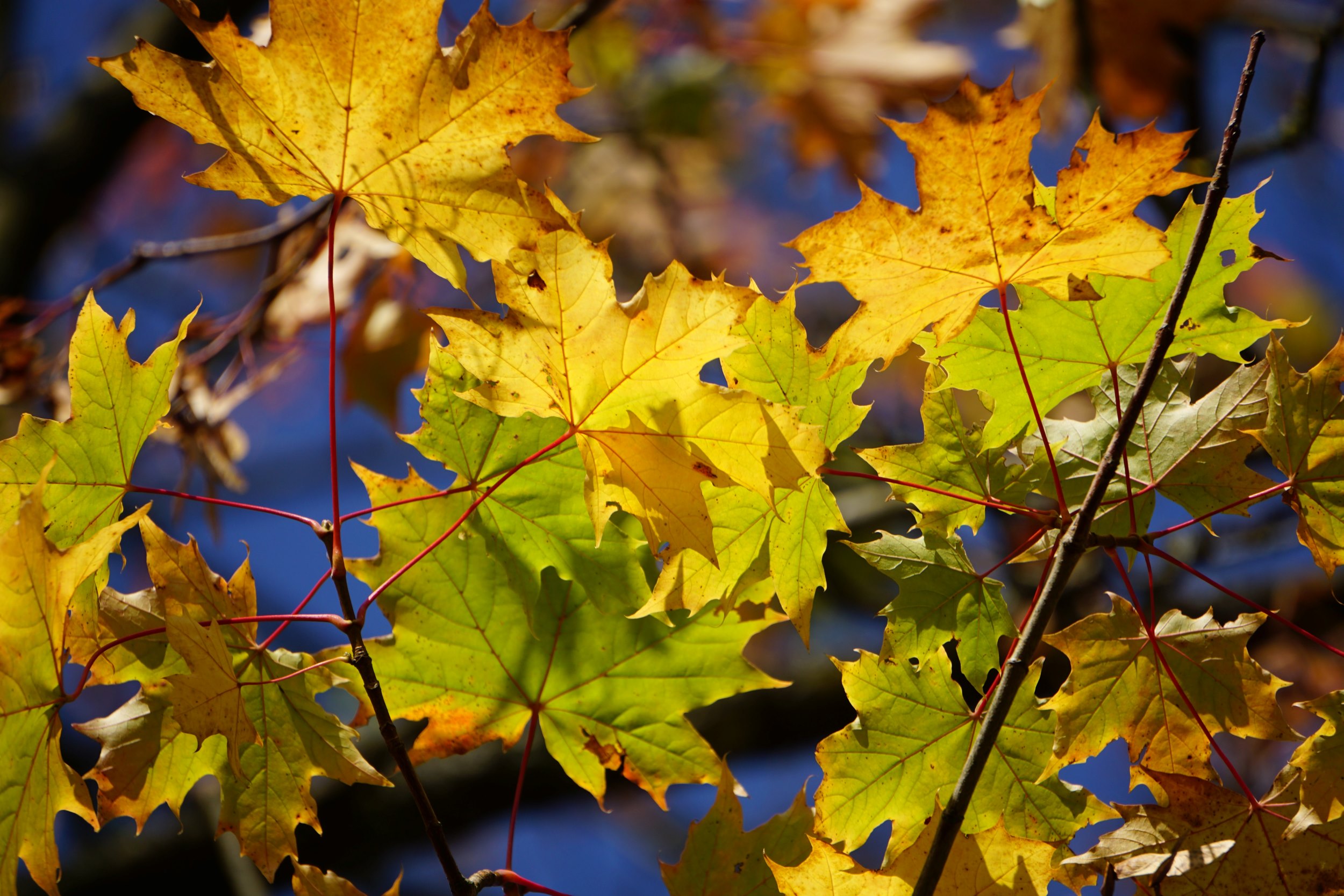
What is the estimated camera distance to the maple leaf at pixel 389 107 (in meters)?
0.88

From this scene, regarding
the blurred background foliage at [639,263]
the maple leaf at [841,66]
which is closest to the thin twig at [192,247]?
the blurred background foliage at [639,263]

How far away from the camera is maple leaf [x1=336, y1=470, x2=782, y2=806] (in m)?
1.08

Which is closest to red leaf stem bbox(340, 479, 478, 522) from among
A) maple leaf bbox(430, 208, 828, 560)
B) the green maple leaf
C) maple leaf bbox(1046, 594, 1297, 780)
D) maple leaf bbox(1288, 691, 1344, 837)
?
the green maple leaf

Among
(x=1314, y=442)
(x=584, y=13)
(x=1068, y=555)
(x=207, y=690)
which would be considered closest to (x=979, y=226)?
(x=1068, y=555)

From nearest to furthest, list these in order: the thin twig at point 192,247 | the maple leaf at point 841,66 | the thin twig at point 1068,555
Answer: the thin twig at point 1068,555
the thin twig at point 192,247
the maple leaf at point 841,66

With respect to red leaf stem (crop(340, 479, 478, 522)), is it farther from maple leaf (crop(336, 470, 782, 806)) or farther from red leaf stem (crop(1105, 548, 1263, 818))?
red leaf stem (crop(1105, 548, 1263, 818))

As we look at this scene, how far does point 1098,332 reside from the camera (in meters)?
0.97

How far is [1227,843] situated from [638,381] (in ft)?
2.23

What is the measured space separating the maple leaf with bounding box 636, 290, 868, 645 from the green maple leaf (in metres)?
Result: 0.08

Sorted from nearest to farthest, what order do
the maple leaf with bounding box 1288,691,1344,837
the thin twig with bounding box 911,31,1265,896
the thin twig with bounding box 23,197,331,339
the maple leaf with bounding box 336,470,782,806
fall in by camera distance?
the thin twig with bounding box 911,31,1265,896 → the maple leaf with bounding box 1288,691,1344,837 → the maple leaf with bounding box 336,470,782,806 → the thin twig with bounding box 23,197,331,339

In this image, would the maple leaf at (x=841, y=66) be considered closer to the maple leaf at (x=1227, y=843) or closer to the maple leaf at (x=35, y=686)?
the maple leaf at (x=1227, y=843)

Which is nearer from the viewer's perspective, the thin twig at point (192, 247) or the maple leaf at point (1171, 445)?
the maple leaf at point (1171, 445)

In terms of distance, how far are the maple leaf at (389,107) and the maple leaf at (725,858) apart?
62cm

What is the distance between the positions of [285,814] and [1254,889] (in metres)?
0.95
